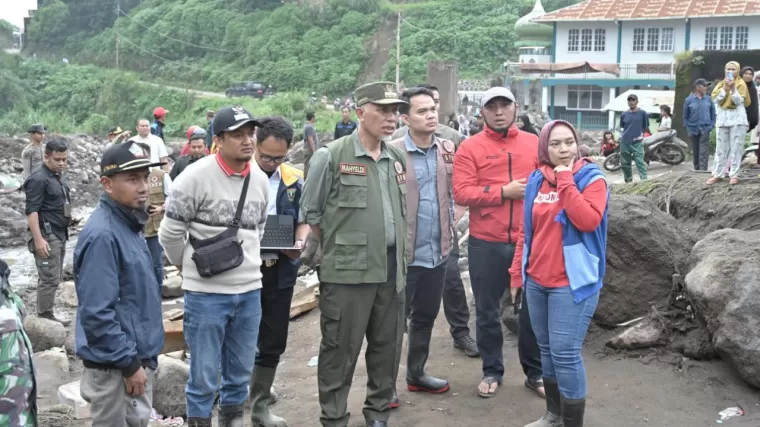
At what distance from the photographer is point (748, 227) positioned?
6605 mm

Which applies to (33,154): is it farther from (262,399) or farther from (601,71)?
(601,71)

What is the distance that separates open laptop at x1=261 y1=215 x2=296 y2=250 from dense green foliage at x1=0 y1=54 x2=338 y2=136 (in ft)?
118

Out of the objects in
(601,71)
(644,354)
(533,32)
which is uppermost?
(533,32)

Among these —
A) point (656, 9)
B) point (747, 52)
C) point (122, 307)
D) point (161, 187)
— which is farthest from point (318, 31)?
point (122, 307)

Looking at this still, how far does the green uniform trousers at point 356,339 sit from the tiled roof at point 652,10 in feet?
123

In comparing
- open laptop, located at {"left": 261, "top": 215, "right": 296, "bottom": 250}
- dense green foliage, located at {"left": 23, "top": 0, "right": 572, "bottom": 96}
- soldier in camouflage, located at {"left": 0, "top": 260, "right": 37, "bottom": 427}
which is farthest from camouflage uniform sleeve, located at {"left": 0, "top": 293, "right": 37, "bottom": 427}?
dense green foliage, located at {"left": 23, "top": 0, "right": 572, "bottom": 96}

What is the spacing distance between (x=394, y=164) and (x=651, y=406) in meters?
2.21

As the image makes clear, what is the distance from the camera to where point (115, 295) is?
3264 millimetres

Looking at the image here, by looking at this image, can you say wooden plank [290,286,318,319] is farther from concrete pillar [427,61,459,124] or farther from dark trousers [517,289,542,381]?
concrete pillar [427,61,459,124]

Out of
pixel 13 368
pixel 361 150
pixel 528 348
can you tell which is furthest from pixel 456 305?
pixel 13 368

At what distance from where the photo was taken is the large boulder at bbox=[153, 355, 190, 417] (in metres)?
5.38

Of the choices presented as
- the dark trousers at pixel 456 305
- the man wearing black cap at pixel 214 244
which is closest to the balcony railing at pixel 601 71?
the dark trousers at pixel 456 305

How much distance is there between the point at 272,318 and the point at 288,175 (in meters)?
0.90

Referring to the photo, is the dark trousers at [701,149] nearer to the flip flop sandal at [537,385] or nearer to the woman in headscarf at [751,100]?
the woman in headscarf at [751,100]
